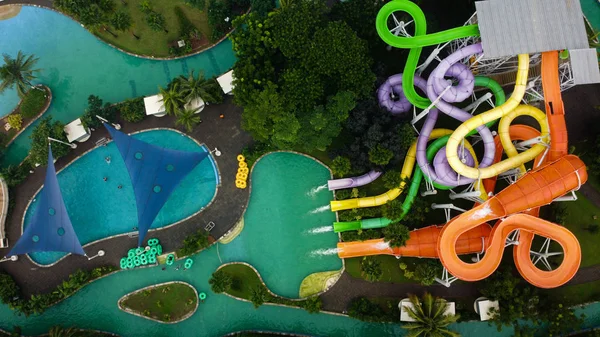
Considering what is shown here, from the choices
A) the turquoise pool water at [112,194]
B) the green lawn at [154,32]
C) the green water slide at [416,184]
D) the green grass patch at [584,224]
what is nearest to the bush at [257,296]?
the green water slide at [416,184]

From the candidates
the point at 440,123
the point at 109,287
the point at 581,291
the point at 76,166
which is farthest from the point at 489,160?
the point at 76,166

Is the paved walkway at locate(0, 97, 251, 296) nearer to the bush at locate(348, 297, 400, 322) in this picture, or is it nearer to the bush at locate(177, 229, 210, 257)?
the bush at locate(177, 229, 210, 257)

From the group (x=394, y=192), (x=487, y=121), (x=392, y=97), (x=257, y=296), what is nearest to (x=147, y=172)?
(x=257, y=296)

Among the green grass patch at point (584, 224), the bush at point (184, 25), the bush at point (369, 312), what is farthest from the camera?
the bush at point (184, 25)

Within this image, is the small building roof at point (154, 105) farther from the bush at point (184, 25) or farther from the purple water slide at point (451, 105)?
the purple water slide at point (451, 105)

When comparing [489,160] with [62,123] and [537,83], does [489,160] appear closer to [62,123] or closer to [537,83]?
[537,83]

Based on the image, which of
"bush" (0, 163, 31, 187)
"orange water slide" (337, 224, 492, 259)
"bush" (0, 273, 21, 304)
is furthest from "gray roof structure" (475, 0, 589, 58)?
"bush" (0, 273, 21, 304)

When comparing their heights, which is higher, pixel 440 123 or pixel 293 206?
pixel 440 123
